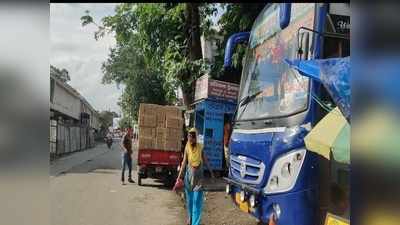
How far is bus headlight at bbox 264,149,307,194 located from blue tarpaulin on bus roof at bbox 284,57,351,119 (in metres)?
0.64

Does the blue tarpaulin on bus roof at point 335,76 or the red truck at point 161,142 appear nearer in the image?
the blue tarpaulin on bus roof at point 335,76

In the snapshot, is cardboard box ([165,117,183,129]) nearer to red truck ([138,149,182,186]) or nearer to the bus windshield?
red truck ([138,149,182,186])

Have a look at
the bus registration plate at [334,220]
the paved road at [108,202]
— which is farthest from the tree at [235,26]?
the bus registration plate at [334,220]

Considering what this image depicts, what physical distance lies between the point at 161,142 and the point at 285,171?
6722 millimetres

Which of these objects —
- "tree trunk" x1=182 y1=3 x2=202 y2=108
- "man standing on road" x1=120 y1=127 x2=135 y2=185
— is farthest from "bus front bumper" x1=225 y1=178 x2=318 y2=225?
"man standing on road" x1=120 y1=127 x2=135 y2=185

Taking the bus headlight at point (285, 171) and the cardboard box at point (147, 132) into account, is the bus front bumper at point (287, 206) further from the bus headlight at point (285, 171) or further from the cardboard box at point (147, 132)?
the cardboard box at point (147, 132)

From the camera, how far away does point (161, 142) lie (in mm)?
10609

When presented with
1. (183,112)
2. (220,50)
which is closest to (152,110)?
(183,112)

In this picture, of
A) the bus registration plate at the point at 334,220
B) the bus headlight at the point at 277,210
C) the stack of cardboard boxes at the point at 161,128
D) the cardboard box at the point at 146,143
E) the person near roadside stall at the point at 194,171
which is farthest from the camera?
the cardboard box at the point at 146,143

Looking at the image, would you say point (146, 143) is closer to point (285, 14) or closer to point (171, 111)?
point (171, 111)

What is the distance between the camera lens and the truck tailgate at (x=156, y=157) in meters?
10.5

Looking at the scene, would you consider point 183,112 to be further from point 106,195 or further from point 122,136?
point 106,195

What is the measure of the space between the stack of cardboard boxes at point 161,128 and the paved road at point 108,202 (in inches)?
36.3

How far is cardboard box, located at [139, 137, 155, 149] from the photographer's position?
412 inches
